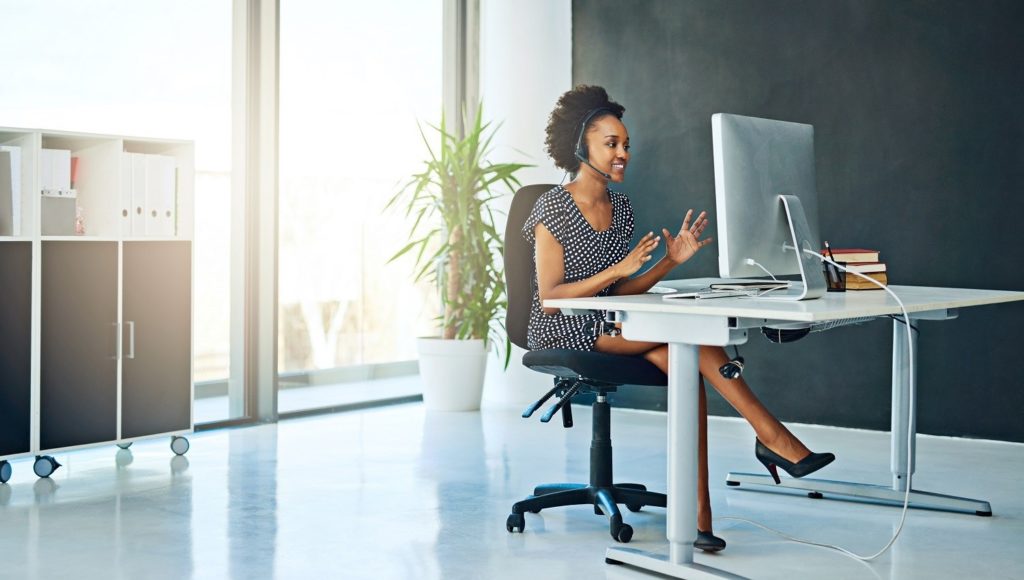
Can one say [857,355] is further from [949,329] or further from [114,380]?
[114,380]

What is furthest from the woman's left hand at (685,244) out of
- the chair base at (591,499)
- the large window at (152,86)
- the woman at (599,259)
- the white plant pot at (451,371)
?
the white plant pot at (451,371)

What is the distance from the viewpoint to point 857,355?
216 inches

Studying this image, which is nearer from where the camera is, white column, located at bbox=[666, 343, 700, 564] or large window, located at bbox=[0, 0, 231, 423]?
white column, located at bbox=[666, 343, 700, 564]

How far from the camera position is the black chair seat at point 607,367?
10.7 feet

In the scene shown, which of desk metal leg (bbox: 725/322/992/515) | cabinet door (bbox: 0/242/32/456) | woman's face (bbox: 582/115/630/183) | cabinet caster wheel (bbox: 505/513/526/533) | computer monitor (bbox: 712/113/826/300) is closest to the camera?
computer monitor (bbox: 712/113/826/300)

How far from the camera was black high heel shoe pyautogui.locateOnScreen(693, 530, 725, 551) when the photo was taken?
3.21m

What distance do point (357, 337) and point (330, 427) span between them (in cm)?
72

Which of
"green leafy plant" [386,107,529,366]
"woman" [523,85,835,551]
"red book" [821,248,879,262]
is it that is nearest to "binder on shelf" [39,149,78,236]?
"green leafy plant" [386,107,529,366]

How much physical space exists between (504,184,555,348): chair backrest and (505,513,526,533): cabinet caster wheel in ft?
1.79

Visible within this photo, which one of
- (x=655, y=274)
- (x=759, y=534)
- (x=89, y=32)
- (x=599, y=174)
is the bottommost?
(x=759, y=534)

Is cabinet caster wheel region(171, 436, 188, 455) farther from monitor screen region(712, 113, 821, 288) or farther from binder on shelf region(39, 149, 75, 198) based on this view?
monitor screen region(712, 113, 821, 288)

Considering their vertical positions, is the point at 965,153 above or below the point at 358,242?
above

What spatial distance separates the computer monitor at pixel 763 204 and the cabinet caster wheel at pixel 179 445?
2.61 m

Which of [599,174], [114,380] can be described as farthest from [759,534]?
[114,380]
